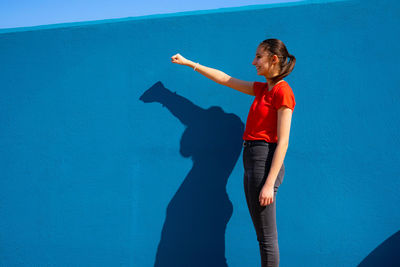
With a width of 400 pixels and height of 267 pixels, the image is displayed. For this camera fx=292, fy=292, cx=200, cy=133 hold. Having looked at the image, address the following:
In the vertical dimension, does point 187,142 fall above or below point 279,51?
below

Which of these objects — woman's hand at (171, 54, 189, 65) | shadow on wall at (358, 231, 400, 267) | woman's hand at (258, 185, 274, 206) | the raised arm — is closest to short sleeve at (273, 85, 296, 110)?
the raised arm

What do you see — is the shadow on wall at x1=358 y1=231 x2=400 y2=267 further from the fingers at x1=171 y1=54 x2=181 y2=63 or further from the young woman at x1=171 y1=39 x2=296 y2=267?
the fingers at x1=171 y1=54 x2=181 y2=63

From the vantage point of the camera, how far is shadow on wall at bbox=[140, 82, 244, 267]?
1.77 m

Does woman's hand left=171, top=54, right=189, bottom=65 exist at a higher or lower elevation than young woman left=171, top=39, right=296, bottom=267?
higher

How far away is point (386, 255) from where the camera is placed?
1.66 meters

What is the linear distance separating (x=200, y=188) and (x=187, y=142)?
294mm

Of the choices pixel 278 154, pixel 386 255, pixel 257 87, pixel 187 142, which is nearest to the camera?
pixel 278 154

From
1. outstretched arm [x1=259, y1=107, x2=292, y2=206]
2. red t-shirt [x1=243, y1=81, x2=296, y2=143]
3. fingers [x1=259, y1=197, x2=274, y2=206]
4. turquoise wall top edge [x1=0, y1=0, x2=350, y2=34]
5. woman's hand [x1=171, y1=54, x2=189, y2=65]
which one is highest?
turquoise wall top edge [x1=0, y1=0, x2=350, y2=34]

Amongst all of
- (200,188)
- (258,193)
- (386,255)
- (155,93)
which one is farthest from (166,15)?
(386,255)

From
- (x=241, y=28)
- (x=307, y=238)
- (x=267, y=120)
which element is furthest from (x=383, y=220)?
(x=241, y=28)

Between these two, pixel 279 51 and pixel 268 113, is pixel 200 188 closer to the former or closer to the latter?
pixel 268 113

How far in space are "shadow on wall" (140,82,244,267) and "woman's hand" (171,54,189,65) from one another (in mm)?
210

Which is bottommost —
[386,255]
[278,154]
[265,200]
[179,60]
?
[386,255]

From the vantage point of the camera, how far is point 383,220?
1.65 metres
